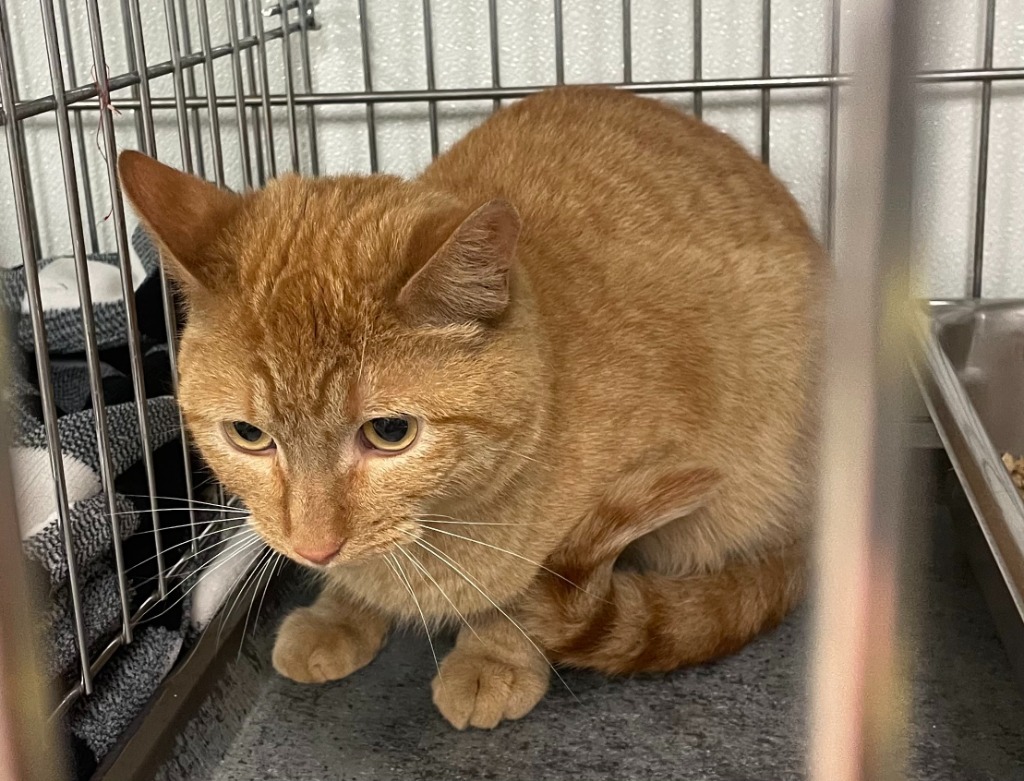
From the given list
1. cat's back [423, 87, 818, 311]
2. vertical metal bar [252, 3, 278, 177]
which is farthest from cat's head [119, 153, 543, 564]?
vertical metal bar [252, 3, 278, 177]

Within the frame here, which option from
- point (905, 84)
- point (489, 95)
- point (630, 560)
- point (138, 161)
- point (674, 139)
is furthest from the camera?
point (489, 95)

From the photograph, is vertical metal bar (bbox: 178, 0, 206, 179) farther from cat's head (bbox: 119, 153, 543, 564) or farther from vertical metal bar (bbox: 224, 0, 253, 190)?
cat's head (bbox: 119, 153, 543, 564)

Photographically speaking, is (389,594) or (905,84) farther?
(389,594)

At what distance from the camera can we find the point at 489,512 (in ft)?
3.23

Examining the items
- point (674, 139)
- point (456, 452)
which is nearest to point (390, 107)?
point (674, 139)

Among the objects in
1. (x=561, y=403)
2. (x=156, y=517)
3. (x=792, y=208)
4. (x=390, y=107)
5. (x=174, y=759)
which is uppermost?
(x=390, y=107)

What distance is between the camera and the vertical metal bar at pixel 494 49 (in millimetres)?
1476

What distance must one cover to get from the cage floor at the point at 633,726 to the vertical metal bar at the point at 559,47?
32.8 inches

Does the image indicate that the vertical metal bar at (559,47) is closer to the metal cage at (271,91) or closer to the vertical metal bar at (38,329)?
the metal cage at (271,91)

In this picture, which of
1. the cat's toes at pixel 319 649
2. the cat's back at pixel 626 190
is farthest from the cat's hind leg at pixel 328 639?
the cat's back at pixel 626 190

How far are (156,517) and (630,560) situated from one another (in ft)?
1.68

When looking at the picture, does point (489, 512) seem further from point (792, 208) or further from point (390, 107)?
point (390, 107)

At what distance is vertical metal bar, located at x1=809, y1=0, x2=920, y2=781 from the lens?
0.86 feet

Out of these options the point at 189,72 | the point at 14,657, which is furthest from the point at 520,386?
the point at 189,72
